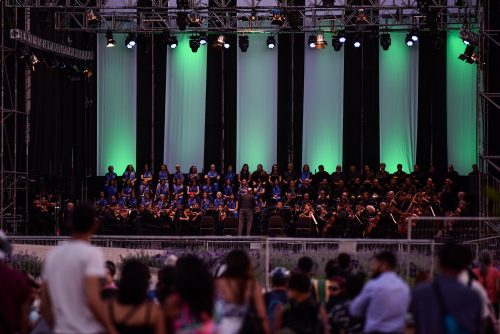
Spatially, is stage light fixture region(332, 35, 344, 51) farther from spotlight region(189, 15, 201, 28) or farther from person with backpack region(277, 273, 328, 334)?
person with backpack region(277, 273, 328, 334)

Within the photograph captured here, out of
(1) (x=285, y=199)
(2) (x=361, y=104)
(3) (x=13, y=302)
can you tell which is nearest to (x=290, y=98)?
(2) (x=361, y=104)

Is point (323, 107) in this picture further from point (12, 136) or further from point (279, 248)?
point (279, 248)

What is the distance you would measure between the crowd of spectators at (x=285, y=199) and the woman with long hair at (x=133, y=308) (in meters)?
18.0

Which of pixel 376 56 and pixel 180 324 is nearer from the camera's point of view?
pixel 180 324

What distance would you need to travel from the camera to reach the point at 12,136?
26.0m

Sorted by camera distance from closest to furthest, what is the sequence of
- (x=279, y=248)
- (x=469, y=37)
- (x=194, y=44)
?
(x=279, y=248) → (x=469, y=37) → (x=194, y=44)

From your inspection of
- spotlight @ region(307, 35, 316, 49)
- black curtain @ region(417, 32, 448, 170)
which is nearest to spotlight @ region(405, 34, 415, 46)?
black curtain @ region(417, 32, 448, 170)

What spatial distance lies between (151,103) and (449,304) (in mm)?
26005

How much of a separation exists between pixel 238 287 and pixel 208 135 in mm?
25251

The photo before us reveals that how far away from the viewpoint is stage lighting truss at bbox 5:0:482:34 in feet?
86.0

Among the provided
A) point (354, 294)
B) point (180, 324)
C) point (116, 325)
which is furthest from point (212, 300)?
point (354, 294)

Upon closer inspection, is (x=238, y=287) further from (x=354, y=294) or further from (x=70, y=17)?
(x=70, y=17)

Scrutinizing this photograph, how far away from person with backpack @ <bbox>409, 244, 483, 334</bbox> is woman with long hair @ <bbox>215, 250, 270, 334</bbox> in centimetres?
108

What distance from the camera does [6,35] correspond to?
85.5 ft
